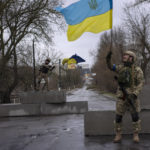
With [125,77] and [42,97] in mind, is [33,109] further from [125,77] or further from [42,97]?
[125,77]

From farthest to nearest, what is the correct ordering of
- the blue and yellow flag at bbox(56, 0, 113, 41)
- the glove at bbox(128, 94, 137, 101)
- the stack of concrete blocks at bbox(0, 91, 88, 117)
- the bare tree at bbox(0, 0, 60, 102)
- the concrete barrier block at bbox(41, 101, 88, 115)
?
the bare tree at bbox(0, 0, 60, 102) < the concrete barrier block at bbox(41, 101, 88, 115) < the stack of concrete blocks at bbox(0, 91, 88, 117) < the blue and yellow flag at bbox(56, 0, 113, 41) < the glove at bbox(128, 94, 137, 101)

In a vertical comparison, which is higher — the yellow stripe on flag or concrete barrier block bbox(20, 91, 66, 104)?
the yellow stripe on flag

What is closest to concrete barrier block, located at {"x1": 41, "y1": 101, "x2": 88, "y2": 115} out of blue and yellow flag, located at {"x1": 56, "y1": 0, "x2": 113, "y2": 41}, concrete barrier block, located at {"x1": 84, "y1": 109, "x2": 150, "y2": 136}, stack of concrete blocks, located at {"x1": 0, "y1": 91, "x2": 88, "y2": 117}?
stack of concrete blocks, located at {"x1": 0, "y1": 91, "x2": 88, "y2": 117}

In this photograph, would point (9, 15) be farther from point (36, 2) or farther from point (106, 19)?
point (106, 19)

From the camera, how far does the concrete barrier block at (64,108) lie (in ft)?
37.9

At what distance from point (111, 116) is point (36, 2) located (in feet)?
56.8

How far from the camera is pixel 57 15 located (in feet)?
72.4

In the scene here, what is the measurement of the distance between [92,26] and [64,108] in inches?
231

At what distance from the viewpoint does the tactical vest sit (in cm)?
539

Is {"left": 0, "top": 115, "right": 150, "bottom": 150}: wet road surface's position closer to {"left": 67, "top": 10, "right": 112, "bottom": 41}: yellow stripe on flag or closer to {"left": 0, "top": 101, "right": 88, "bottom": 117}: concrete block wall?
{"left": 67, "top": 10, "right": 112, "bottom": 41}: yellow stripe on flag

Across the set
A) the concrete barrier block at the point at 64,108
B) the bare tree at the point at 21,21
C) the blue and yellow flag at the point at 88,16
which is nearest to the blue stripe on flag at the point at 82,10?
the blue and yellow flag at the point at 88,16

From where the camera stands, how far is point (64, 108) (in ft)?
38.3

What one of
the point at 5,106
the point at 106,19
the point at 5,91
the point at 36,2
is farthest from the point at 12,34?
the point at 106,19

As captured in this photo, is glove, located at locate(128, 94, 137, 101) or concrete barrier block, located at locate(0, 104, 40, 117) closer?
glove, located at locate(128, 94, 137, 101)
